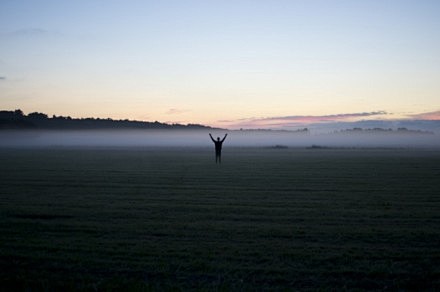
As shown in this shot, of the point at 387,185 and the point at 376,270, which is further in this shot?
the point at 387,185

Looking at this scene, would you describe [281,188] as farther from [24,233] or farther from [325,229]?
[24,233]

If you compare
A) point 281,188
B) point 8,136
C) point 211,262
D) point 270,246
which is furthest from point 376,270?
point 8,136

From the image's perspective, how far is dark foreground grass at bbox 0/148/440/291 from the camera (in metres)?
7.41

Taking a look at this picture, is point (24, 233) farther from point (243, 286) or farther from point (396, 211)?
point (396, 211)

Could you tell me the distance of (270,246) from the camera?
30.7 ft

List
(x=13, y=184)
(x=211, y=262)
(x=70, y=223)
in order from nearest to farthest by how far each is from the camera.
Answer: (x=211, y=262) < (x=70, y=223) < (x=13, y=184)

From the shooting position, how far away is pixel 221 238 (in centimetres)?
1004

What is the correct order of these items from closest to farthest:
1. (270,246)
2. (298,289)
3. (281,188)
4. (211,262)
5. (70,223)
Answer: (298,289)
(211,262)
(270,246)
(70,223)
(281,188)

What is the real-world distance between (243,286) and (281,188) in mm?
12075

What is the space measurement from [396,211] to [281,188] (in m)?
6.34

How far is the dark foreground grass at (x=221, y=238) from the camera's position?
24.3ft

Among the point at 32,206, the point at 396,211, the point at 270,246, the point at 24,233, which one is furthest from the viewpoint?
the point at 32,206

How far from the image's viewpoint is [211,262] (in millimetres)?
8242

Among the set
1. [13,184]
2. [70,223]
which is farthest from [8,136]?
[70,223]
